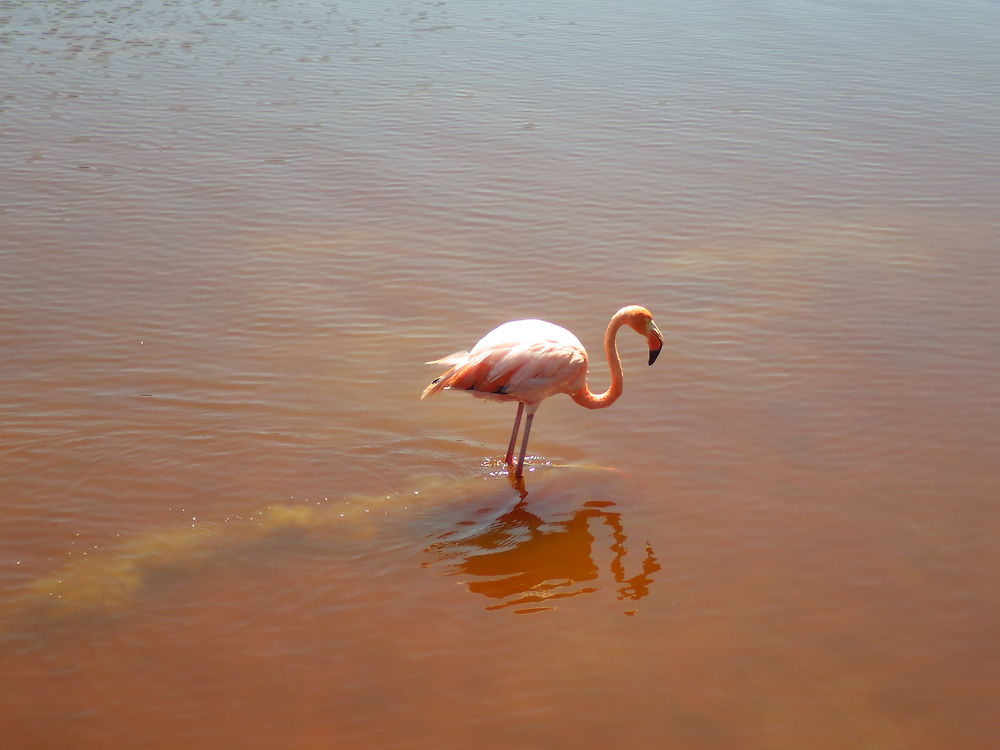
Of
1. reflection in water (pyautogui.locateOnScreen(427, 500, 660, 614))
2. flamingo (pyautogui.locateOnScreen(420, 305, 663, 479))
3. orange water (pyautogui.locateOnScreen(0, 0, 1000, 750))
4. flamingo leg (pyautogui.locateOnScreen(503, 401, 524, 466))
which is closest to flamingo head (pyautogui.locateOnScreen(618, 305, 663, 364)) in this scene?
flamingo (pyautogui.locateOnScreen(420, 305, 663, 479))

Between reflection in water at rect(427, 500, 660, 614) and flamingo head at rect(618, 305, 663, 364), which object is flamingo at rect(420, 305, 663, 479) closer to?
flamingo head at rect(618, 305, 663, 364)

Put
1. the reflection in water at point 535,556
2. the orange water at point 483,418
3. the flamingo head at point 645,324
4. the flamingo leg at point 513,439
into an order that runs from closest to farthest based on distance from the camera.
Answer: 1. the orange water at point 483,418
2. the reflection in water at point 535,556
3. the flamingo leg at point 513,439
4. the flamingo head at point 645,324

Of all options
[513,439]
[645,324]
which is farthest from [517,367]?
[645,324]

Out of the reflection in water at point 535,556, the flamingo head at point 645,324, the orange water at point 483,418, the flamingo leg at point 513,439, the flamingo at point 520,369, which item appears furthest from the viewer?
the flamingo head at point 645,324

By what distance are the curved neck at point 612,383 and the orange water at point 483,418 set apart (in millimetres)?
381

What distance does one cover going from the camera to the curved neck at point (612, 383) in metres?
7.76

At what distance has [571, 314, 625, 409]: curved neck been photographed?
25.5ft

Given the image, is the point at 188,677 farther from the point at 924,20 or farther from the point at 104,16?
the point at 924,20

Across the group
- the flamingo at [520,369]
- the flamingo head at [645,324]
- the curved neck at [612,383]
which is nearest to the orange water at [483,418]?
the curved neck at [612,383]

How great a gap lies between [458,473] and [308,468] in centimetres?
98

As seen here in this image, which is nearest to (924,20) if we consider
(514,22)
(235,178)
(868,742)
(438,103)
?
(514,22)

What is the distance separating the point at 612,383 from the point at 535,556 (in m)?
1.51

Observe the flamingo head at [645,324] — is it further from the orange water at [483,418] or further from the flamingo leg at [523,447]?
the flamingo leg at [523,447]

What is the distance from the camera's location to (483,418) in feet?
27.6
